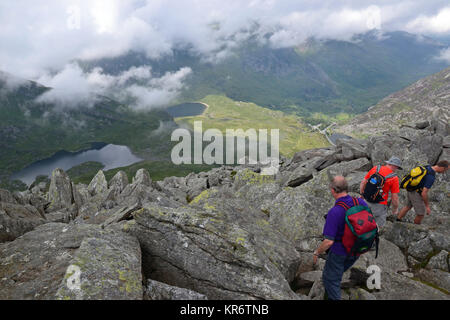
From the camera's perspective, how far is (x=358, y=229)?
8.86 meters

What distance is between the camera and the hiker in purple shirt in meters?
9.50

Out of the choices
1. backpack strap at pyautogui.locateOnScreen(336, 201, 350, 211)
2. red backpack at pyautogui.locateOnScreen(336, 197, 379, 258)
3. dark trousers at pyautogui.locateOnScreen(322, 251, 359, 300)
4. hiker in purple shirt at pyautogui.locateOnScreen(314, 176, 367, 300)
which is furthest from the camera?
dark trousers at pyautogui.locateOnScreen(322, 251, 359, 300)

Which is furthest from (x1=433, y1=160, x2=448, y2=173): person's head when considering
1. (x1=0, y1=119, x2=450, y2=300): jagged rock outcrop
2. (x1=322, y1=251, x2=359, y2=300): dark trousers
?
(x1=322, y1=251, x2=359, y2=300): dark trousers

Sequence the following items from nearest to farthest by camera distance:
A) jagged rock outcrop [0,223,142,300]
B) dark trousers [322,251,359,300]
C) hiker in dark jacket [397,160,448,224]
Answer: jagged rock outcrop [0,223,142,300], dark trousers [322,251,359,300], hiker in dark jacket [397,160,448,224]

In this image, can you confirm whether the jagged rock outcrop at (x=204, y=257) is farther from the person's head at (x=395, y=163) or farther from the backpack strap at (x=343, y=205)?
the person's head at (x=395, y=163)

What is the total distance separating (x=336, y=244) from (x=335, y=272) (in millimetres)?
1161

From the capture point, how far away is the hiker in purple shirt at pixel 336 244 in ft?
31.2

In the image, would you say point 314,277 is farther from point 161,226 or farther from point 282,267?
point 161,226

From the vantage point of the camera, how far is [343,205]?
945 centimetres

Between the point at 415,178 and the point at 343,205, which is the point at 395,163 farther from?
the point at 343,205

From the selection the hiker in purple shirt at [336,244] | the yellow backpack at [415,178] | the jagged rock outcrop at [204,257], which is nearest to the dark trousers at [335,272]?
the hiker in purple shirt at [336,244]

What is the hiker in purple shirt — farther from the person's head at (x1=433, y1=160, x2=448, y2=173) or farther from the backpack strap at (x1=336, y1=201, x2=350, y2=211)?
the person's head at (x1=433, y1=160, x2=448, y2=173)

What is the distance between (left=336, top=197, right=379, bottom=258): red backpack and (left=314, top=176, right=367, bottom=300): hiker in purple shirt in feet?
0.81
